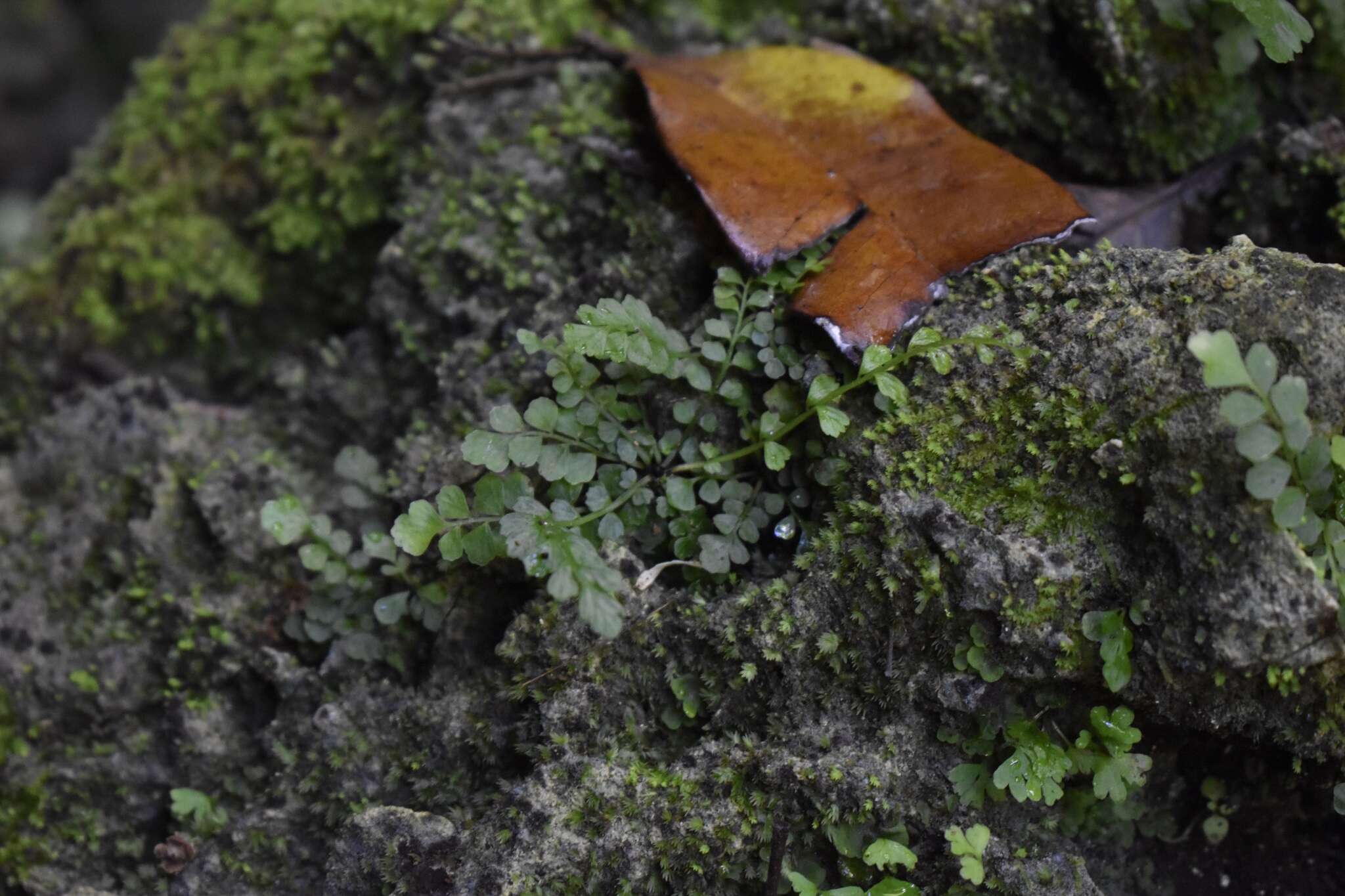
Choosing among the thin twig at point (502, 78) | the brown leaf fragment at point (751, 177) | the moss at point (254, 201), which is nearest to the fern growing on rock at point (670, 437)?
the brown leaf fragment at point (751, 177)

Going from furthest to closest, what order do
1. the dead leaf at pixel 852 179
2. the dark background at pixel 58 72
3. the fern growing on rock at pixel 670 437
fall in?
the dark background at pixel 58 72
the dead leaf at pixel 852 179
the fern growing on rock at pixel 670 437

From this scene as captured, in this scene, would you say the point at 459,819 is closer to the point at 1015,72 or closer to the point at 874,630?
the point at 874,630

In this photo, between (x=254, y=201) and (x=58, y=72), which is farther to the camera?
(x=58, y=72)

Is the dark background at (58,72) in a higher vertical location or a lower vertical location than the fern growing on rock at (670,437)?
lower

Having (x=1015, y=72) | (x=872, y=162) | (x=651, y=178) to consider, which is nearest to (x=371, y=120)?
(x=651, y=178)

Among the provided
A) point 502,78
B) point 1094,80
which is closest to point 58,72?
point 502,78

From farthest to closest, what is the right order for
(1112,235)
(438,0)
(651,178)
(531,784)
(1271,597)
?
(438,0)
(651,178)
(1112,235)
(531,784)
(1271,597)

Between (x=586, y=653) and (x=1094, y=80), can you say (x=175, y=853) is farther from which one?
(x=1094, y=80)

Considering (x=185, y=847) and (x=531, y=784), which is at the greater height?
(x=531, y=784)

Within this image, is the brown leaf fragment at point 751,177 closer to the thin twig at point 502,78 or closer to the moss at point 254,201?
the thin twig at point 502,78
